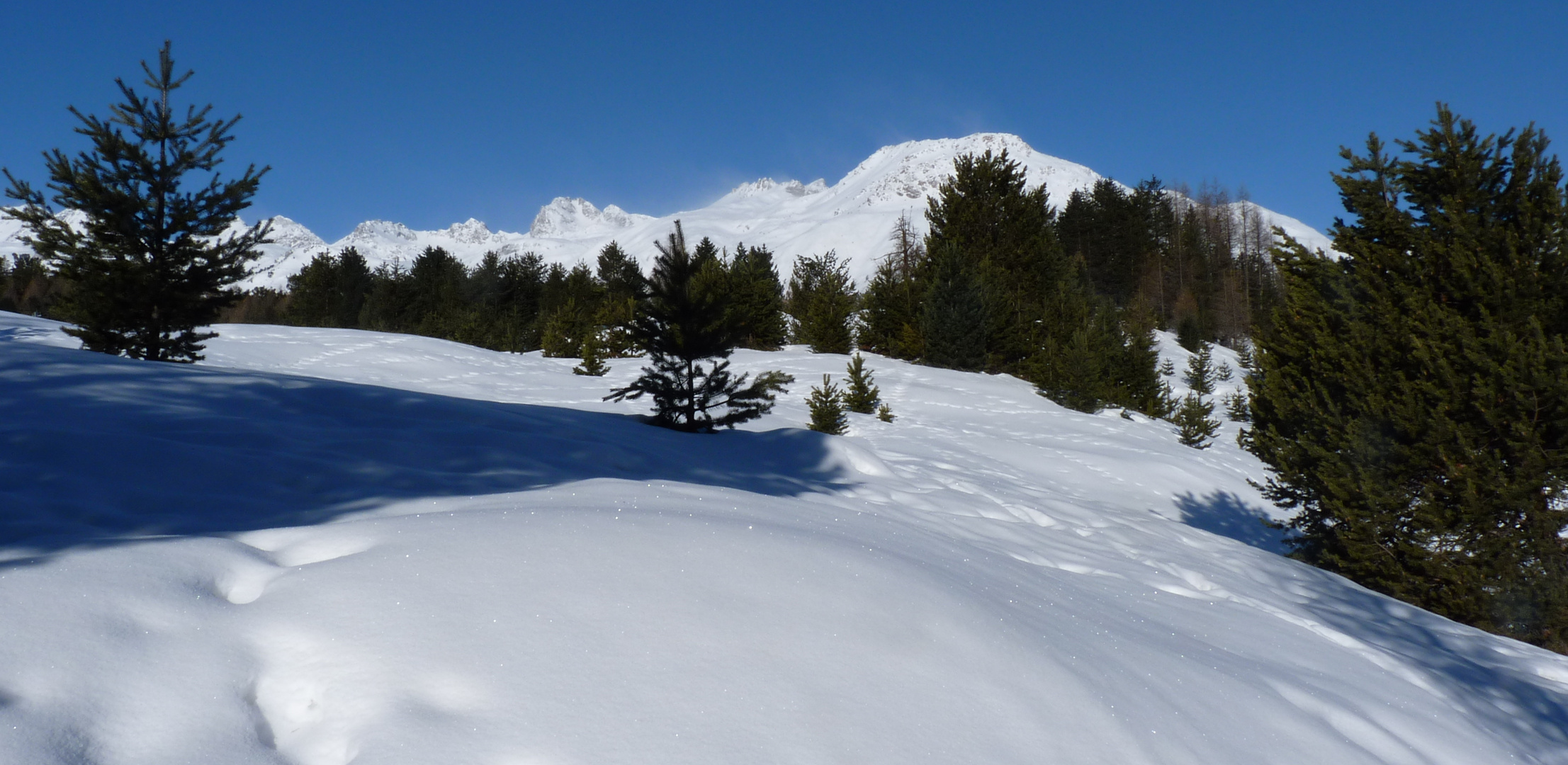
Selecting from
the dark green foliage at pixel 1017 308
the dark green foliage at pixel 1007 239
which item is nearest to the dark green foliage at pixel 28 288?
the dark green foliage at pixel 1017 308

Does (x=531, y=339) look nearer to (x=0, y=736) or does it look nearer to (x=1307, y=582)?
(x=1307, y=582)

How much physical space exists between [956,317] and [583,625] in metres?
21.0

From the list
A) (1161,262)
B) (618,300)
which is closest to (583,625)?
(618,300)

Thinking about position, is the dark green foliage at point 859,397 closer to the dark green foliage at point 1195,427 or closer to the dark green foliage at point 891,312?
the dark green foliage at point 1195,427

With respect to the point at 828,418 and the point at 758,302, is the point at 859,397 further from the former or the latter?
the point at 758,302

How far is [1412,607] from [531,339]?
94.9 feet

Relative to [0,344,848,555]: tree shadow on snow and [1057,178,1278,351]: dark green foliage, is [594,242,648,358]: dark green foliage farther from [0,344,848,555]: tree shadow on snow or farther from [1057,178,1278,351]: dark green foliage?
[1057,178,1278,351]: dark green foliage

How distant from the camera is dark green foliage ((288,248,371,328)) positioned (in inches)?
1369

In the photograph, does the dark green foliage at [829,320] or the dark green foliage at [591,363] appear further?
the dark green foliage at [829,320]

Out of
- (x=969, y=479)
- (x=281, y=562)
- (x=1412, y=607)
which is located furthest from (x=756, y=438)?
(x=281, y=562)

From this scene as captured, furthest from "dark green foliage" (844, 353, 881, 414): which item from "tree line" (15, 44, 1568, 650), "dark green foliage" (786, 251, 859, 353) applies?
"dark green foliage" (786, 251, 859, 353)

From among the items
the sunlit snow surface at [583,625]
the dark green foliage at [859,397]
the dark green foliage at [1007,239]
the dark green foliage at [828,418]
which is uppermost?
the dark green foliage at [1007,239]

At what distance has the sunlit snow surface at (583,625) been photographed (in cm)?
164

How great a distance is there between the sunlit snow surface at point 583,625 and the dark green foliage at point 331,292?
33.3 m
